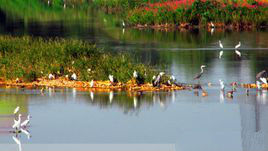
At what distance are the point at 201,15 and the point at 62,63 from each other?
23556 millimetres

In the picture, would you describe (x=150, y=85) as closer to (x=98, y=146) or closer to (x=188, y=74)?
(x=188, y=74)

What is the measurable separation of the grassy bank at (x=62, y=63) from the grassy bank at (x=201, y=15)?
816 inches

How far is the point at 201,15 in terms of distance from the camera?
159 ft

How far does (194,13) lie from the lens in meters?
48.2

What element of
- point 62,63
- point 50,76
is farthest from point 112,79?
point 62,63

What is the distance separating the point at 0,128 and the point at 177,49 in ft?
60.7

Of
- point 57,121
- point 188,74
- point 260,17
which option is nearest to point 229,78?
point 188,74

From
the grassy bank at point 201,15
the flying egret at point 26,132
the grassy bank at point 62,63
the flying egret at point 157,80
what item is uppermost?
the grassy bank at point 201,15

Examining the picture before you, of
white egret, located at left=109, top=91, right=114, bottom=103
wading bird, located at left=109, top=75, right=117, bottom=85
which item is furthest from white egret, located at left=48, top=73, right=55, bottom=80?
white egret, located at left=109, top=91, right=114, bottom=103

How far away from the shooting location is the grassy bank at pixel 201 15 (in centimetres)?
4769

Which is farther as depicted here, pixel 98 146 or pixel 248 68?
pixel 248 68

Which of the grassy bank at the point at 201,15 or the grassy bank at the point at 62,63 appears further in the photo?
the grassy bank at the point at 201,15

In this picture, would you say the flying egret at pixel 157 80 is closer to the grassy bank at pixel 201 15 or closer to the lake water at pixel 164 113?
the lake water at pixel 164 113

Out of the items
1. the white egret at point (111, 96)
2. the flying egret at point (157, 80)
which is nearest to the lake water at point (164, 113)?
the white egret at point (111, 96)
